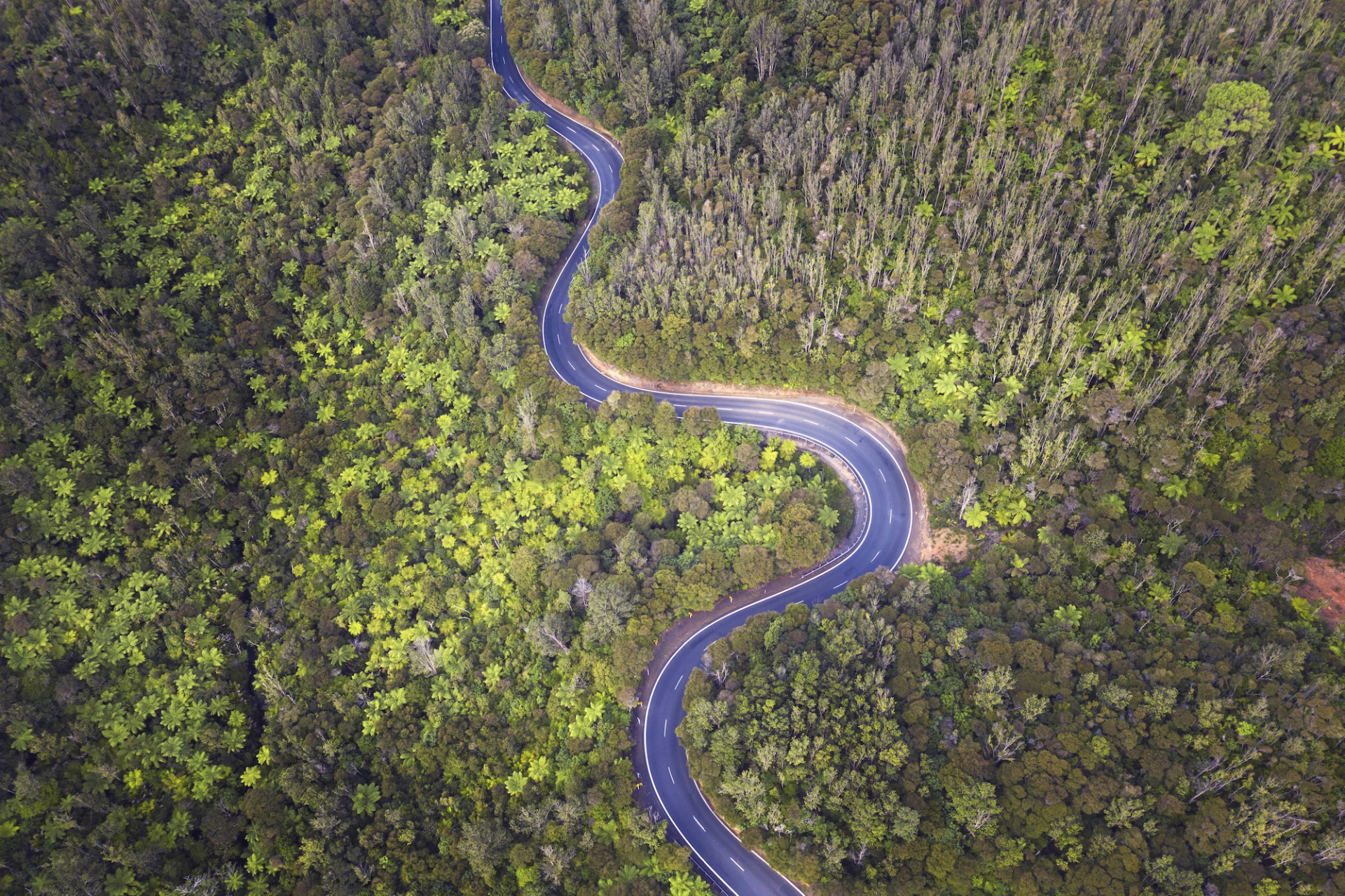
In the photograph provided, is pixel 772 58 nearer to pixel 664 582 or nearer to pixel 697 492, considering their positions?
pixel 697 492

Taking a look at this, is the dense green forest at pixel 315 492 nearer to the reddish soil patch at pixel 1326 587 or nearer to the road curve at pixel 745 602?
the road curve at pixel 745 602

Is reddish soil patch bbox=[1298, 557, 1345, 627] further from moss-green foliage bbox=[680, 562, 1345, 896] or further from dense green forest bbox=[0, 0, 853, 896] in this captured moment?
dense green forest bbox=[0, 0, 853, 896]

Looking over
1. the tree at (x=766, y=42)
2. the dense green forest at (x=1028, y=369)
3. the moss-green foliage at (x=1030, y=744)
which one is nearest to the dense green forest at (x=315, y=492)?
the moss-green foliage at (x=1030, y=744)

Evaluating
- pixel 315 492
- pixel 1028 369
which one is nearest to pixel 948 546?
pixel 1028 369

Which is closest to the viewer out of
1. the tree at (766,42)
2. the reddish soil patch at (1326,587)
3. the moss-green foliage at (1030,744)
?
the moss-green foliage at (1030,744)

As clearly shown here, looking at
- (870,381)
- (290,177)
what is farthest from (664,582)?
(290,177)

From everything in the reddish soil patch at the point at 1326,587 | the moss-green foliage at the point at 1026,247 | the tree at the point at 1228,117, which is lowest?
the reddish soil patch at the point at 1326,587
